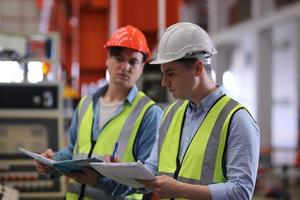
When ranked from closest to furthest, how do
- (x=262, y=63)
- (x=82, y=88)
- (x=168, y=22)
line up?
(x=168, y=22)
(x=82, y=88)
(x=262, y=63)

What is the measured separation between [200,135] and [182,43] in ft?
1.36

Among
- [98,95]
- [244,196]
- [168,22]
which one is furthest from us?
[168,22]

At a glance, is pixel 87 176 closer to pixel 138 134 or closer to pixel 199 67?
pixel 138 134

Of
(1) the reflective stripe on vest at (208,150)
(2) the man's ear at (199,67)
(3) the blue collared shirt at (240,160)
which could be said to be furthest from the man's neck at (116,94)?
(3) the blue collared shirt at (240,160)

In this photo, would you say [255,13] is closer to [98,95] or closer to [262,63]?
[262,63]

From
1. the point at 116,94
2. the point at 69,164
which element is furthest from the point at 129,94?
the point at 69,164

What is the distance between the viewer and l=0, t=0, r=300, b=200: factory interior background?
5316mm

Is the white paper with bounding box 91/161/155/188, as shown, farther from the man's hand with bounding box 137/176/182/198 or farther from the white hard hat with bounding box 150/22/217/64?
the white hard hat with bounding box 150/22/217/64

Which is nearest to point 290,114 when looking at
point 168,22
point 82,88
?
point 82,88

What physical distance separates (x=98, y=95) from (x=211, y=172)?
48.7 inches

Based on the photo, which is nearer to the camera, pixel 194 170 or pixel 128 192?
pixel 194 170

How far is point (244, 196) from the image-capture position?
258cm

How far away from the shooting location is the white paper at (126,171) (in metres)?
2.50

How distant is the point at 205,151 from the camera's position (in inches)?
105
